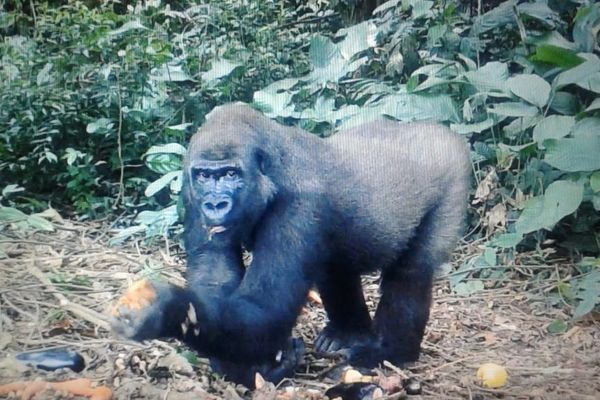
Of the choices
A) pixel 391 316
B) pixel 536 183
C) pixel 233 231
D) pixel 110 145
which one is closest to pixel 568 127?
pixel 536 183

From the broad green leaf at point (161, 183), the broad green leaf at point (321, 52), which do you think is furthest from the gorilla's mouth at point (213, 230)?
the broad green leaf at point (321, 52)

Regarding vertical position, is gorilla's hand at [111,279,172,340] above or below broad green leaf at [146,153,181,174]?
below

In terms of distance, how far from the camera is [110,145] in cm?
147

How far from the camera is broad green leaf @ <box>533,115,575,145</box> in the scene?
1.71m

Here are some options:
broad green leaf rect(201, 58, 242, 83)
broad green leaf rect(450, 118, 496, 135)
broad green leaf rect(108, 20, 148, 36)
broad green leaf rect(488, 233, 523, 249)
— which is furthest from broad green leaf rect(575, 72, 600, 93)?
broad green leaf rect(108, 20, 148, 36)

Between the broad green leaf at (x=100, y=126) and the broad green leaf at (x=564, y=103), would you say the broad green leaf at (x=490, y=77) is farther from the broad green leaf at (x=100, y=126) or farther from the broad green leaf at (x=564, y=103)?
the broad green leaf at (x=100, y=126)

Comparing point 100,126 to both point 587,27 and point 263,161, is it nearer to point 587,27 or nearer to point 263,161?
point 263,161

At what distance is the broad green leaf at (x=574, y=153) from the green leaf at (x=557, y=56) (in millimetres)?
151

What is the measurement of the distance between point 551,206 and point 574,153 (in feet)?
0.37

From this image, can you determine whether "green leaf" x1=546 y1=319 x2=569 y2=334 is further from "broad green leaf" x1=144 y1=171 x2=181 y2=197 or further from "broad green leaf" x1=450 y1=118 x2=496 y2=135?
"broad green leaf" x1=144 y1=171 x2=181 y2=197

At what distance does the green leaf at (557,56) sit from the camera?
1723 mm

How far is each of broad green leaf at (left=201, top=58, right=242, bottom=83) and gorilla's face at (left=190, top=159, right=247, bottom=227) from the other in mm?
173

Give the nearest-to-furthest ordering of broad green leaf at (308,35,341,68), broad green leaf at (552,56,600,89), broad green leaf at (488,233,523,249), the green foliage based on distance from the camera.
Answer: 1. the green foliage
2. broad green leaf at (308,35,341,68)
3. broad green leaf at (488,233,523,249)
4. broad green leaf at (552,56,600,89)

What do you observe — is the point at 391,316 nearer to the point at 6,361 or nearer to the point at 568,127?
the point at 568,127
